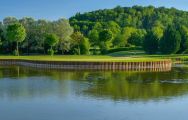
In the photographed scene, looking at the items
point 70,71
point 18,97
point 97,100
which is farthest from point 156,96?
point 70,71

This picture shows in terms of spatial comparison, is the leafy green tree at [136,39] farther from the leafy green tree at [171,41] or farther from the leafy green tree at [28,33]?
the leafy green tree at [28,33]

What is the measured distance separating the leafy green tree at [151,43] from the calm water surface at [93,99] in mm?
58481

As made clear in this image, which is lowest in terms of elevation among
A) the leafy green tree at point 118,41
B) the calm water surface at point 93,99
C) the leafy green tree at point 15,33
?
the calm water surface at point 93,99

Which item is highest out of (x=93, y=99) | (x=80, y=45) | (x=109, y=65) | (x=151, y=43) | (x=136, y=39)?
(x=136, y=39)

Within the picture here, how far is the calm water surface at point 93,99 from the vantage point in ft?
104

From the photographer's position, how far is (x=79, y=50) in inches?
4301

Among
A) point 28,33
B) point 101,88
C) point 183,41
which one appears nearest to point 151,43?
point 183,41

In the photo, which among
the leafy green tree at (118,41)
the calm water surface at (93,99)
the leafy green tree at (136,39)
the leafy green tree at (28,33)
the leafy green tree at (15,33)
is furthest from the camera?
the leafy green tree at (118,41)

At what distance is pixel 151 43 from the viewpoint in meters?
113

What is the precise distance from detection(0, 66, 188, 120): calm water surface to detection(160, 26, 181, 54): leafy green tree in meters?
52.7

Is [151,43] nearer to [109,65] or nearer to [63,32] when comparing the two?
[63,32]

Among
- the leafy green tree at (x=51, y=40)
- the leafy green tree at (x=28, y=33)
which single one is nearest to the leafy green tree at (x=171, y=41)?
the leafy green tree at (x=51, y=40)

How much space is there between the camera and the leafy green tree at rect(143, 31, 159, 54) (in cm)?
11240

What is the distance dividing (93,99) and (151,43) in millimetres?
76548
